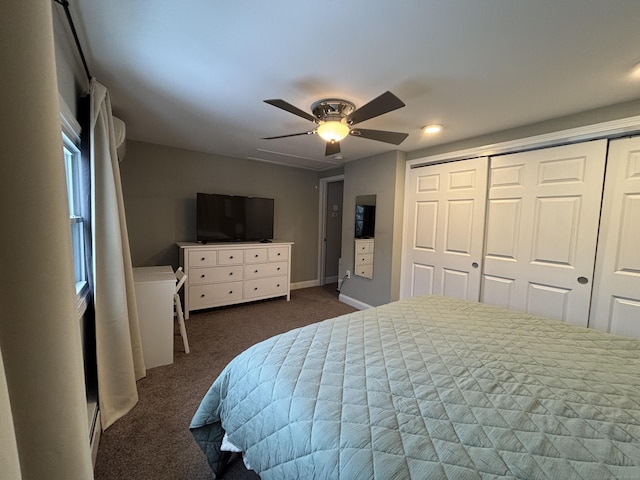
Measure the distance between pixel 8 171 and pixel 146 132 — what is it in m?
3.22

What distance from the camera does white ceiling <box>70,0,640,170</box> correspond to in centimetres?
120

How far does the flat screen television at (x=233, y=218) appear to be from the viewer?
12.0ft

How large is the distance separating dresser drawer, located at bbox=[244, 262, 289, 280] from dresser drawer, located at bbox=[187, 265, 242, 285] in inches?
4.7

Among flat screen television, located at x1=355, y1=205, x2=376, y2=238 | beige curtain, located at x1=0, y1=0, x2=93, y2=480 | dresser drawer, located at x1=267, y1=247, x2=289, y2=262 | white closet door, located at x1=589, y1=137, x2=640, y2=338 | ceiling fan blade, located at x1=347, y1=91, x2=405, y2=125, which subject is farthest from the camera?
dresser drawer, located at x1=267, y1=247, x2=289, y2=262

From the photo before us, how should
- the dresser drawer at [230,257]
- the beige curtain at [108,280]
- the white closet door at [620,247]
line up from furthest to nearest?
the dresser drawer at [230,257] → the white closet door at [620,247] → the beige curtain at [108,280]

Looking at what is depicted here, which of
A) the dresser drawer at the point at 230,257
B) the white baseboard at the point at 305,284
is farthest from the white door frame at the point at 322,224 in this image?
the dresser drawer at the point at 230,257

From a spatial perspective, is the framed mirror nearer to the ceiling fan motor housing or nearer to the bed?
the ceiling fan motor housing

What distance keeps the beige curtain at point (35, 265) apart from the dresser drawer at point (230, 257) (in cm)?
318

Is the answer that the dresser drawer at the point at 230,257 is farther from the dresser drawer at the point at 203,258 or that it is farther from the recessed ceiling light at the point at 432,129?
the recessed ceiling light at the point at 432,129

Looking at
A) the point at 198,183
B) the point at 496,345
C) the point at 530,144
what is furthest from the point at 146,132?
the point at 530,144

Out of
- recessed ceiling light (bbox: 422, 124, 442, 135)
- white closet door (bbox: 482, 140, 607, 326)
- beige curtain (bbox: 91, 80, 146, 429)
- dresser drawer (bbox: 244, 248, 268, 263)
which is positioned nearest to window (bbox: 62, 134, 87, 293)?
beige curtain (bbox: 91, 80, 146, 429)

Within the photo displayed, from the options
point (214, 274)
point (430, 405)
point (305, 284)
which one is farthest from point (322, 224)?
point (430, 405)

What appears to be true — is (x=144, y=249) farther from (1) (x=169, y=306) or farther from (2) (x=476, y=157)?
(2) (x=476, y=157)

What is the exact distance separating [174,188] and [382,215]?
9.40 ft
